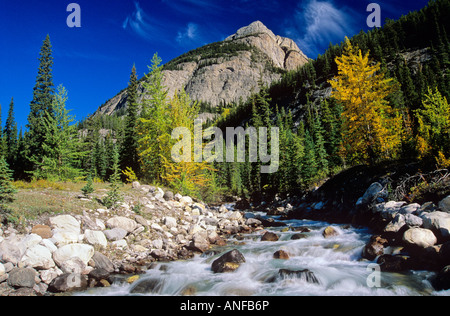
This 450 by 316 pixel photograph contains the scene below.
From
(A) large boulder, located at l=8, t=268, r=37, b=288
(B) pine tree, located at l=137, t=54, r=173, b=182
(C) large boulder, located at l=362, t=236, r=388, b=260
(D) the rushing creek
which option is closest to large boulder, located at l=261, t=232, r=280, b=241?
(D) the rushing creek

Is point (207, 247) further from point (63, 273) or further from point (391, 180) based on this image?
point (391, 180)

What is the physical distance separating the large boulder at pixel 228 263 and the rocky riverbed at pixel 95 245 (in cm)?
184

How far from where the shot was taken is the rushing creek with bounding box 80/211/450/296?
22.2 ft

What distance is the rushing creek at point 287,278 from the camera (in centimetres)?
678

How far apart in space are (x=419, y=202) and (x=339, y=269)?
6.12 m

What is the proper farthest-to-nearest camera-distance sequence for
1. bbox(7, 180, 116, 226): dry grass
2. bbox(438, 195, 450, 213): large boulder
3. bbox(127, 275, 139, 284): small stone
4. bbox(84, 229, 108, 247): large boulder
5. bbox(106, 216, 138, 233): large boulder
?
bbox(106, 216, 138, 233): large boulder → bbox(438, 195, 450, 213): large boulder → bbox(84, 229, 108, 247): large boulder → bbox(7, 180, 116, 226): dry grass → bbox(127, 275, 139, 284): small stone

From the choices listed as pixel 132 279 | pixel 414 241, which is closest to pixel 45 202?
pixel 132 279

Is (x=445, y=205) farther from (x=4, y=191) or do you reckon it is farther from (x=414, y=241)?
(x=4, y=191)

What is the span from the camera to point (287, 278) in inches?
298

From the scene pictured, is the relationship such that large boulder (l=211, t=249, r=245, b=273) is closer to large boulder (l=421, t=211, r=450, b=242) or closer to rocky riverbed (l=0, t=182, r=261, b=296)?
rocky riverbed (l=0, t=182, r=261, b=296)

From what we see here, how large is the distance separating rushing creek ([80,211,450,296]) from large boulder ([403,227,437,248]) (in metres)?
1.08

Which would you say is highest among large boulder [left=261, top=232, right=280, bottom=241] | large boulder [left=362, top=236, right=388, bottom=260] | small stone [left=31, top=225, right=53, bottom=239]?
small stone [left=31, top=225, right=53, bottom=239]

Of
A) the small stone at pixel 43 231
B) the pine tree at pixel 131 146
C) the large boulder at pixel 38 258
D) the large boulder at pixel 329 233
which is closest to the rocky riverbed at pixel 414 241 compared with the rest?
the large boulder at pixel 329 233

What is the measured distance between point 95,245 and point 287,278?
664cm
